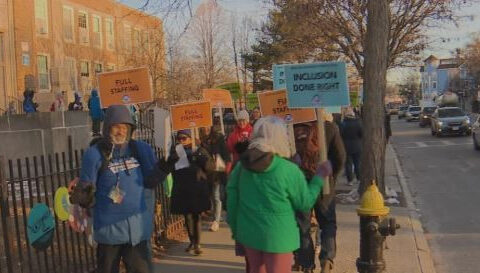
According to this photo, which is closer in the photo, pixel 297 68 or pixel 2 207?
pixel 2 207

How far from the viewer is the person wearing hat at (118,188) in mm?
4590

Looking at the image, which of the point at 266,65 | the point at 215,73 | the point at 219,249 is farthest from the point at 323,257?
the point at 266,65

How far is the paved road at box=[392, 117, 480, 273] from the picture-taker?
7.45 meters

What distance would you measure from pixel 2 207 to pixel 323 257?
122 inches

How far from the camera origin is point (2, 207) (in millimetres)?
5324

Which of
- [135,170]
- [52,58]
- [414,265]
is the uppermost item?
[52,58]

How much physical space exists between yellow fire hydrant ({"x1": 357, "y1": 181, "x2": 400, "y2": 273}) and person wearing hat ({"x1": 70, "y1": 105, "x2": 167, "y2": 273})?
6.14 feet

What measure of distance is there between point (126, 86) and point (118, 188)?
2.63 m

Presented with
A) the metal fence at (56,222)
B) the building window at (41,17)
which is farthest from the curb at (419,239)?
the building window at (41,17)

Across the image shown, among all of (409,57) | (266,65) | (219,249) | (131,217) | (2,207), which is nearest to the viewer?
(131,217)

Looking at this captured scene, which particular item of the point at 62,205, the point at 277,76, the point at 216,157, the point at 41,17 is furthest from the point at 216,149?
the point at 41,17

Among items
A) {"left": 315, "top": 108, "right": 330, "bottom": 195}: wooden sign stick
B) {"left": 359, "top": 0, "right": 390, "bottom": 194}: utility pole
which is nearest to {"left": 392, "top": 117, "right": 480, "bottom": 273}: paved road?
{"left": 359, "top": 0, "right": 390, "bottom": 194}: utility pole

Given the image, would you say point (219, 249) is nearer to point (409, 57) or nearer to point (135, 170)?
point (135, 170)

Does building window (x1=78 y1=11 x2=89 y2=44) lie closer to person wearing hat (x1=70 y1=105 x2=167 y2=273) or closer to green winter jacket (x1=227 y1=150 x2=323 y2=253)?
person wearing hat (x1=70 y1=105 x2=167 y2=273)
